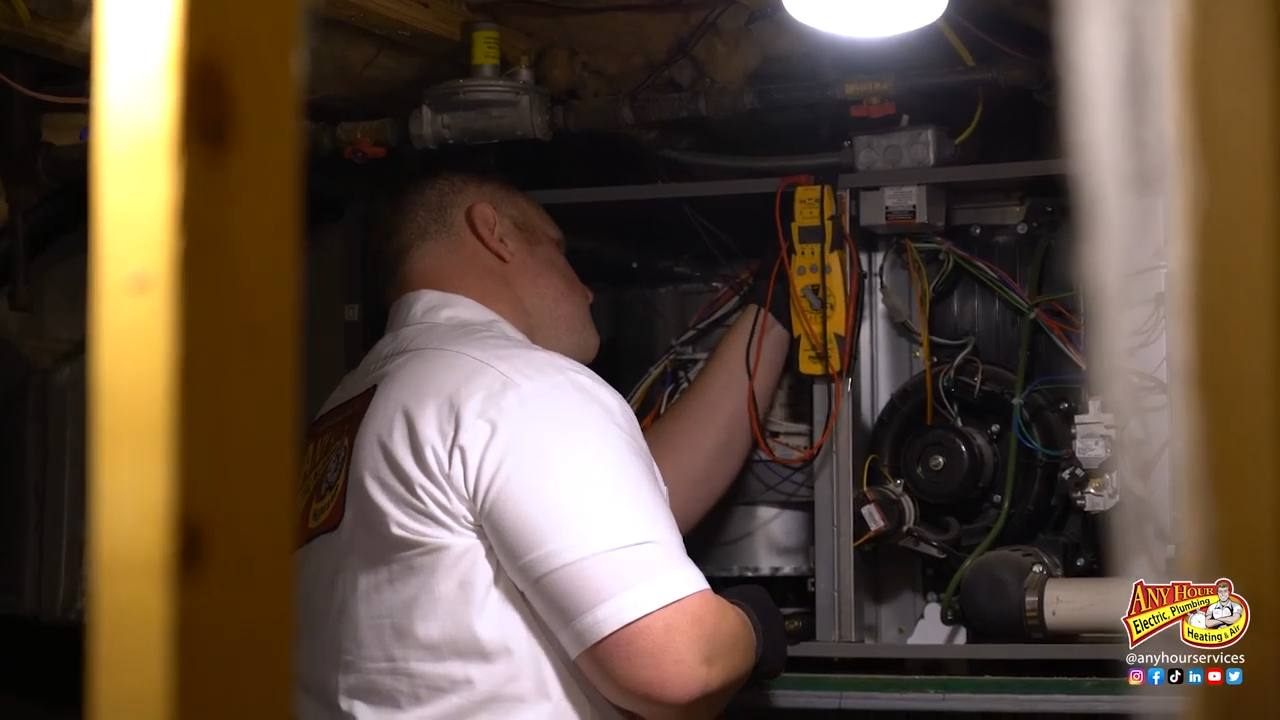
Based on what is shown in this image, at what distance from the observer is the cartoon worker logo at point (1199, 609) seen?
45 cm

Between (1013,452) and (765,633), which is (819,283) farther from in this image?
(765,633)

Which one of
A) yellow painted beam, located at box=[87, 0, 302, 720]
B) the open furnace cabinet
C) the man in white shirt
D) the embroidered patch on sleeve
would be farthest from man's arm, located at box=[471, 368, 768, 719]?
yellow painted beam, located at box=[87, 0, 302, 720]

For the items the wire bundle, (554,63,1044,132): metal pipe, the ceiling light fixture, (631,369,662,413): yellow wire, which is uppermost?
(554,63,1044,132): metal pipe

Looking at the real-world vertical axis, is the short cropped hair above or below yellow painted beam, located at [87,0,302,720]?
above

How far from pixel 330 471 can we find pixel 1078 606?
103 cm

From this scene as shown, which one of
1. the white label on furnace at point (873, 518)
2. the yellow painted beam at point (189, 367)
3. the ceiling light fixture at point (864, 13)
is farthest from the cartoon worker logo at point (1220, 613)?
the white label on furnace at point (873, 518)

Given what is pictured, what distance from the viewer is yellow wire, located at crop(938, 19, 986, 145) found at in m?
1.84

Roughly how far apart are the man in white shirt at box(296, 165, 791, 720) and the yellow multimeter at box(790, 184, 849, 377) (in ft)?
1.63

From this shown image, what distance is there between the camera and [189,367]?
0.42 m

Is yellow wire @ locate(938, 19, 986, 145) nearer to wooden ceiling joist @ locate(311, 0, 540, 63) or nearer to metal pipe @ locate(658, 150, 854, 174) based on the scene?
metal pipe @ locate(658, 150, 854, 174)

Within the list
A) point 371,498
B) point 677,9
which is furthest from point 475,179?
point 371,498

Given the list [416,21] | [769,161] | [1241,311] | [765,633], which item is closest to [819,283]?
[769,161]

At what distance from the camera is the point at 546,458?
4.17 feet

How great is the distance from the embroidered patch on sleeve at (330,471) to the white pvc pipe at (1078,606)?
0.98m
